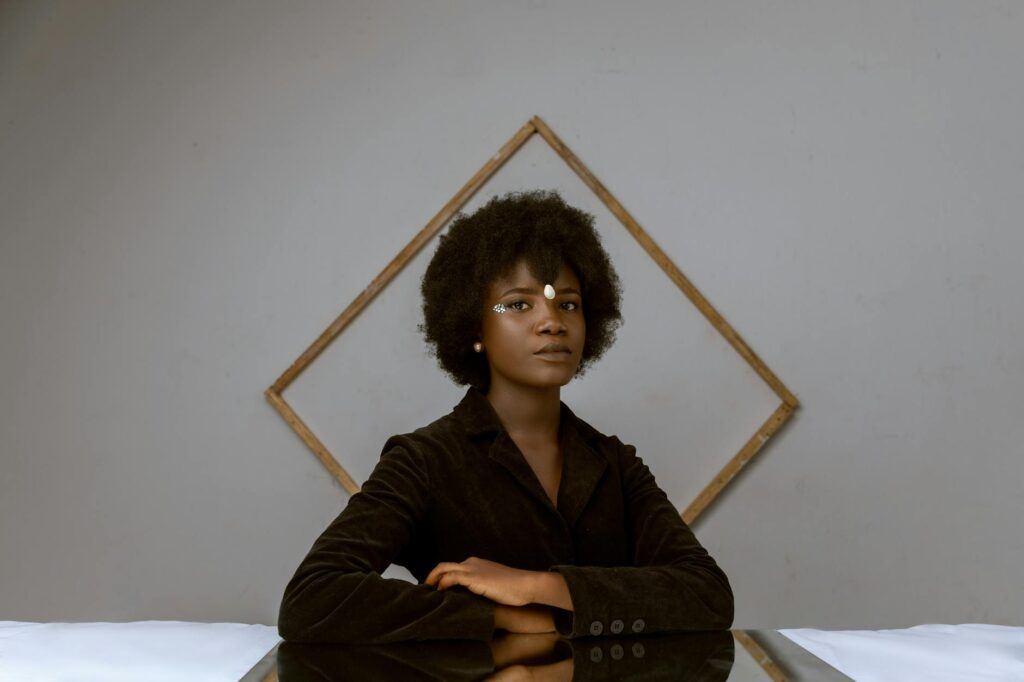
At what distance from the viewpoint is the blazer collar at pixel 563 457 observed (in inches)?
62.0

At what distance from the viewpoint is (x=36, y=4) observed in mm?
2488

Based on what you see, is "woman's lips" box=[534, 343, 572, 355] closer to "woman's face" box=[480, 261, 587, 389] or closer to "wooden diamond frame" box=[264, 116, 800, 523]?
"woman's face" box=[480, 261, 587, 389]

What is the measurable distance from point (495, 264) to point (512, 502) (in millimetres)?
354

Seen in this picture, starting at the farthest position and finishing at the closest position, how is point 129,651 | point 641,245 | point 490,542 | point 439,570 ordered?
1. point 641,245
2. point 490,542
3. point 439,570
4. point 129,651

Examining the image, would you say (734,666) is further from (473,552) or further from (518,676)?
→ (473,552)

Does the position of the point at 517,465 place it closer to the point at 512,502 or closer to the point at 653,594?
the point at 512,502

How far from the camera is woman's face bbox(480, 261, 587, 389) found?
1603 millimetres

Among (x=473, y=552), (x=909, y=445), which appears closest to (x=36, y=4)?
(x=473, y=552)

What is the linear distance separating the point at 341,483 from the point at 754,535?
87cm

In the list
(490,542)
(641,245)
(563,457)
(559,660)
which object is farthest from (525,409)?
(641,245)

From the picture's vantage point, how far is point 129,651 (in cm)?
124

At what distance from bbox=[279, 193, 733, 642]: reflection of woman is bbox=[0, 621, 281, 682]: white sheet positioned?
10 centimetres

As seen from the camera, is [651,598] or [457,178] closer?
[651,598]

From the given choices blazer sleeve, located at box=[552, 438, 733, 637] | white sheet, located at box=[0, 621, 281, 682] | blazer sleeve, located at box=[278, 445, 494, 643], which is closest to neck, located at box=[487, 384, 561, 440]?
blazer sleeve, located at box=[552, 438, 733, 637]
